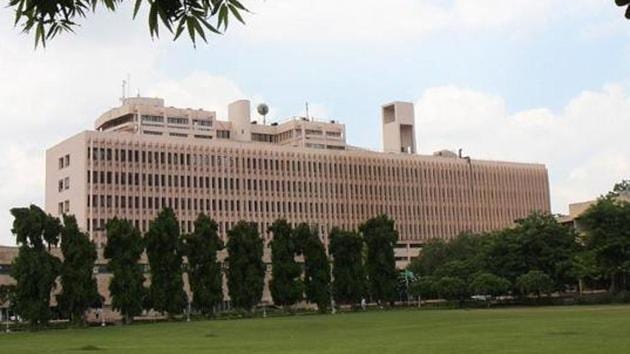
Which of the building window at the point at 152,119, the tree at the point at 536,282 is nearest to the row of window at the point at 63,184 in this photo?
the building window at the point at 152,119

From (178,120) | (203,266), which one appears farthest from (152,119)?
(203,266)

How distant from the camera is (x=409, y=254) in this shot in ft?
396

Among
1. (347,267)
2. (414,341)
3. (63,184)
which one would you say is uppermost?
(63,184)

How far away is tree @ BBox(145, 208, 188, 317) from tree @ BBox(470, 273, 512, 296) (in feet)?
80.7

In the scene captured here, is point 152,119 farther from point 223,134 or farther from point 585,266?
point 585,266

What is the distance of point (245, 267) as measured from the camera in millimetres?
72438

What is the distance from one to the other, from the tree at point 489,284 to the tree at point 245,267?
59.9 feet

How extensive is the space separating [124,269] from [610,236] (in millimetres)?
38735

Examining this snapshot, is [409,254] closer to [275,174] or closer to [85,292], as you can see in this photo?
[275,174]

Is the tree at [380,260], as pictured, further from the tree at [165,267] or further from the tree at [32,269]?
the tree at [32,269]

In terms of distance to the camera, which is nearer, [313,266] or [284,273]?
[284,273]

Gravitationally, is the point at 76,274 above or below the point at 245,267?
below

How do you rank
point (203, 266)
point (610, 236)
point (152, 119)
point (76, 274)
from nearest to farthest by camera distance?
point (76, 274)
point (610, 236)
point (203, 266)
point (152, 119)

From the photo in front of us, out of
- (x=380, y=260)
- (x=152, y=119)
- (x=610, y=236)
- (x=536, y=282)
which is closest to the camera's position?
(x=610, y=236)
